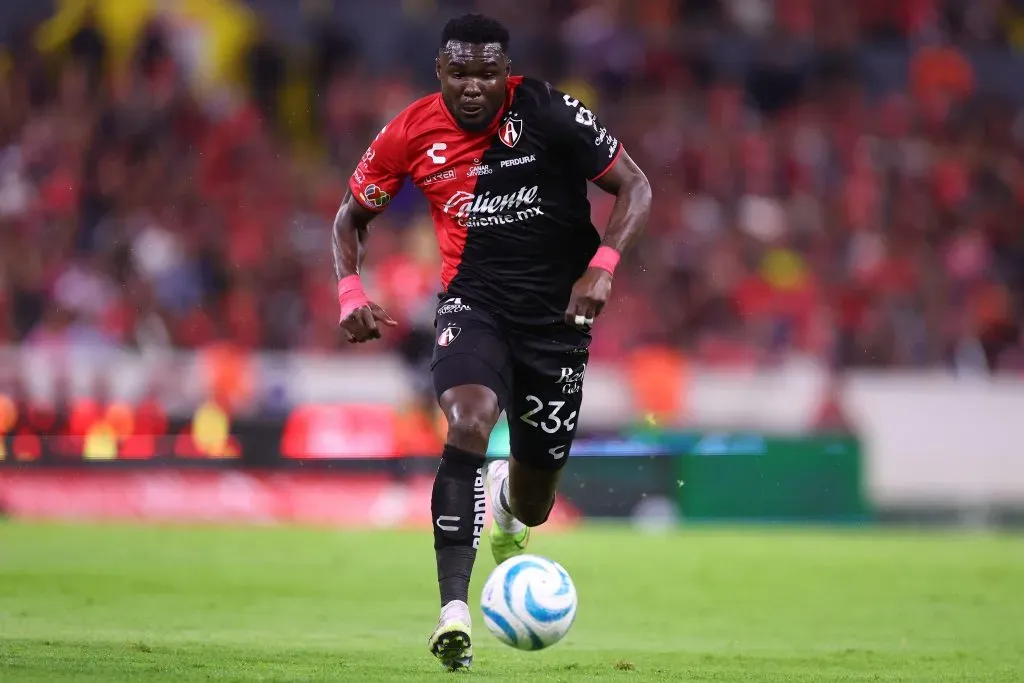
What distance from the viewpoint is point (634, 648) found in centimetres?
853

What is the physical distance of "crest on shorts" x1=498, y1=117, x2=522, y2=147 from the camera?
7777mm

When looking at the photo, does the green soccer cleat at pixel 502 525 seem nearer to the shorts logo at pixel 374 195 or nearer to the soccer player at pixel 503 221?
the soccer player at pixel 503 221

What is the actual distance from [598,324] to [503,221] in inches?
440

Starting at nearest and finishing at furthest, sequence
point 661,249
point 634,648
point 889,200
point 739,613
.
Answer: point 634,648
point 739,613
point 661,249
point 889,200

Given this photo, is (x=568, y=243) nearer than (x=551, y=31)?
Yes

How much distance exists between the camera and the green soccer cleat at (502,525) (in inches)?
353

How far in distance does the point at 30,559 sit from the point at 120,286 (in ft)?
20.4

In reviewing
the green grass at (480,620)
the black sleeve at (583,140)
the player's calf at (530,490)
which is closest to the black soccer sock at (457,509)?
the green grass at (480,620)

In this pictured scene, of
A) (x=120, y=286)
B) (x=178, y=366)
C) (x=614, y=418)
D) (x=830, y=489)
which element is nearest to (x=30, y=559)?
(x=178, y=366)

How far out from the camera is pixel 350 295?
7688mm

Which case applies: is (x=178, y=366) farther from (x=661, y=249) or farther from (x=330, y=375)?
(x=661, y=249)

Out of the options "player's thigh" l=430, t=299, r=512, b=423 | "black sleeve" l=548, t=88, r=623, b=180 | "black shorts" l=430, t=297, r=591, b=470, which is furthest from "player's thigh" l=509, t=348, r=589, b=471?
"black sleeve" l=548, t=88, r=623, b=180

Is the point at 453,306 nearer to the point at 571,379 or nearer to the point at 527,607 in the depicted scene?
the point at 571,379

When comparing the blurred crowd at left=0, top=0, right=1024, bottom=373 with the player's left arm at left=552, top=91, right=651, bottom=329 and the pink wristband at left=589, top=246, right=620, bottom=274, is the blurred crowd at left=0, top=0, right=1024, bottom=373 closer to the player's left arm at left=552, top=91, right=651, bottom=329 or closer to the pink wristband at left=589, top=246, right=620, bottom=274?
the player's left arm at left=552, top=91, right=651, bottom=329
